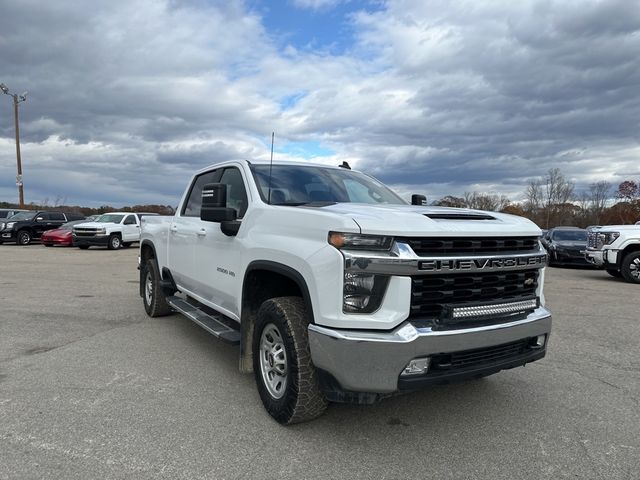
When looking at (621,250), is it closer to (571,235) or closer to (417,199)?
(571,235)

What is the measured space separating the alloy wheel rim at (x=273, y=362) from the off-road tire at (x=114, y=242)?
20403 mm

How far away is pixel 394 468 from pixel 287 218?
5.84 feet

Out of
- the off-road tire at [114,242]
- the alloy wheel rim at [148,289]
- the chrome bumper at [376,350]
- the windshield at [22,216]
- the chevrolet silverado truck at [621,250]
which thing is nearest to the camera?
the chrome bumper at [376,350]

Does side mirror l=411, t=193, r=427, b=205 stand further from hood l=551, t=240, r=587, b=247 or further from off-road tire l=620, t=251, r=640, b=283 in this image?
hood l=551, t=240, r=587, b=247

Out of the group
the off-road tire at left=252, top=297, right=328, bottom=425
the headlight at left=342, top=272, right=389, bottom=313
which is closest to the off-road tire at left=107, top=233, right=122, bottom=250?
the off-road tire at left=252, top=297, right=328, bottom=425

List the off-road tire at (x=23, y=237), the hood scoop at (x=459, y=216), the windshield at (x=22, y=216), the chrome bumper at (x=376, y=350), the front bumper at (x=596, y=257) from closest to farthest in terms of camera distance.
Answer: the chrome bumper at (x=376, y=350), the hood scoop at (x=459, y=216), the front bumper at (x=596, y=257), the off-road tire at (x=23, y=237), the windshield at (x=22, y=216)

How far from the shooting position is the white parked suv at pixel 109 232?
853 inches

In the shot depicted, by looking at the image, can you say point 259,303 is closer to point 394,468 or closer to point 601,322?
point 394,468

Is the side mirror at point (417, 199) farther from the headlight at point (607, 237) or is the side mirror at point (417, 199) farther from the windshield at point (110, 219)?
the windshield at point (110, 219)

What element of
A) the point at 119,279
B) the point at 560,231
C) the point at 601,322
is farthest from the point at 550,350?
the point at 560,231

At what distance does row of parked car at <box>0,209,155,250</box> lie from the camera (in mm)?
21750

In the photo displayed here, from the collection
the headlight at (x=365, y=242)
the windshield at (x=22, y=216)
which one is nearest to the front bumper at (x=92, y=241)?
the windshield at (x=22, y=216)

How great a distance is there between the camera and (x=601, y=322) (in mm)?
7215

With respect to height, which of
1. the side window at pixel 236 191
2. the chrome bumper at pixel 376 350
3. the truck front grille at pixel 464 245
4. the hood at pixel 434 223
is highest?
the side window at pixel 236 191
